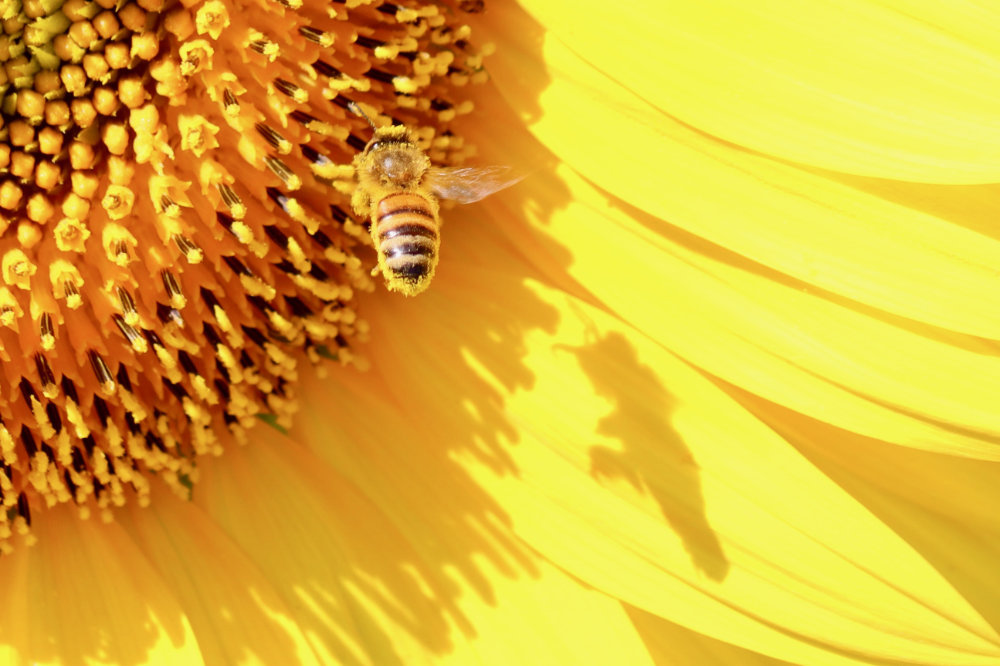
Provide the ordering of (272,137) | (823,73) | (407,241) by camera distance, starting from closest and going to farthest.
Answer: (407,241) → (823,73) → (272,137)

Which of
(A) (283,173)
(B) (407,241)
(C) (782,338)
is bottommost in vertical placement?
(A) (283,173)

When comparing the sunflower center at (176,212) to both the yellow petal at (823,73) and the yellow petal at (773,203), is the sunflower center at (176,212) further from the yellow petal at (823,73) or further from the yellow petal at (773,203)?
the yellow petal at (823,73)

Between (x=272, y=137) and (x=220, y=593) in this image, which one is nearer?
(x=272, y=137)

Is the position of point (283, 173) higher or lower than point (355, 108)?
lower

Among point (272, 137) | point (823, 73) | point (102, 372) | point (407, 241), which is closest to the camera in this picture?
point (407, 241)

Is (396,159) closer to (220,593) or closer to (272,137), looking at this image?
(272,137)

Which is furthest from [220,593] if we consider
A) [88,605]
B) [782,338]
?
[782,338]

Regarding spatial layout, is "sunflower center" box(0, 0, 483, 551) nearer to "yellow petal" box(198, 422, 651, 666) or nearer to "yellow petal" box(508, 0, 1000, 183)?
"yellow petal" box(198, 422, 651, 666)

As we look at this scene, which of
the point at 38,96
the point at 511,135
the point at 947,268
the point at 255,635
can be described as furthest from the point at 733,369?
the point at 38,96

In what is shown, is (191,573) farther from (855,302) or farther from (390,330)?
(855,302)

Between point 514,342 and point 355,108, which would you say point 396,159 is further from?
point 514,342
